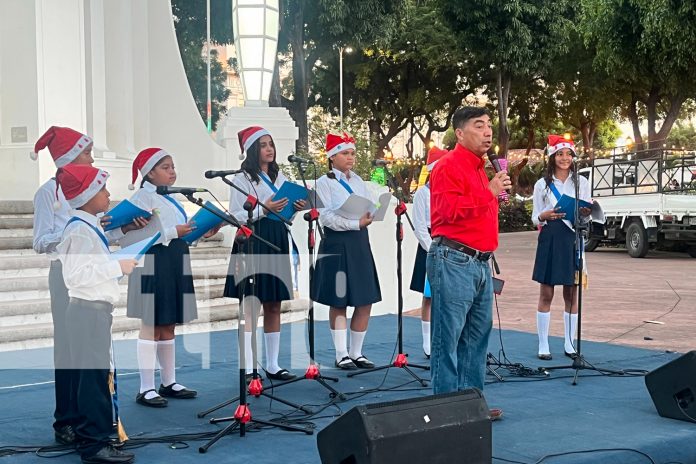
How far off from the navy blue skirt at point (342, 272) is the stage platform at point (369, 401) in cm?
65

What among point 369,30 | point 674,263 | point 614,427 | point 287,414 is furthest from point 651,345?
point 369,30

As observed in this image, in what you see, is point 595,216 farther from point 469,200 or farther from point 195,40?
point 195,40

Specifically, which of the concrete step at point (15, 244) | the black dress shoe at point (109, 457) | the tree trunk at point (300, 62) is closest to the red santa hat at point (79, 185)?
the black dress shoe at point (109, 457)

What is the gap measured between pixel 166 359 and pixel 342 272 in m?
1.60

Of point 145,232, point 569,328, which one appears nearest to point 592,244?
point 569,328

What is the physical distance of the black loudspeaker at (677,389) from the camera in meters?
5.32

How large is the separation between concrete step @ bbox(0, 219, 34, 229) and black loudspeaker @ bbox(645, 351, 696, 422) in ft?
24.2

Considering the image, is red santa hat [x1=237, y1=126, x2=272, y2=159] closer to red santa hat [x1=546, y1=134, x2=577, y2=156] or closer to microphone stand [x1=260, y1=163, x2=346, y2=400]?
microphone stand [x1=260, y1=163, x2=346, y2=400]

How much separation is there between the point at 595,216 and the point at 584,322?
3406 millimetres

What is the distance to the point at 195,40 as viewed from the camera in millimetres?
22969

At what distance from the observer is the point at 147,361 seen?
5832 millimetres

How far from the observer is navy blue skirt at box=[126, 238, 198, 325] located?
5.81 m

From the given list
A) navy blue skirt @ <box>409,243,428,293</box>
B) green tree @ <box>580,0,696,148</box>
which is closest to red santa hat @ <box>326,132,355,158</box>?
navy blue skirt @ <box>409,243,428,293</box>

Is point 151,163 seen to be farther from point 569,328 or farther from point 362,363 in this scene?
point 569,328
